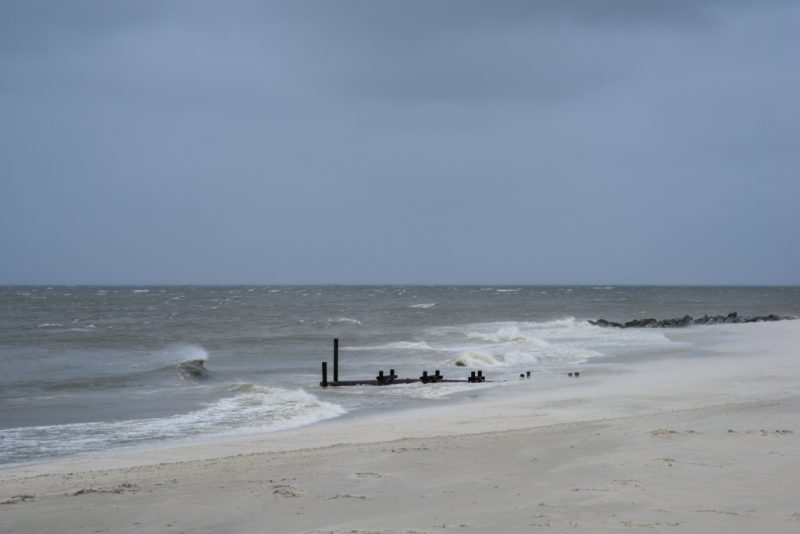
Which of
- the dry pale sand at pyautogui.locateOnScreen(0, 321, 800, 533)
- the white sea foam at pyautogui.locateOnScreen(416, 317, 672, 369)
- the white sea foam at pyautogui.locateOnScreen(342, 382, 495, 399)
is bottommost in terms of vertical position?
the white sea foam at pyautogui.locateOnScreen(342, 382, 495, 399)

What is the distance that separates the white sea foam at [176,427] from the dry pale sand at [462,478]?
1414 millimetres

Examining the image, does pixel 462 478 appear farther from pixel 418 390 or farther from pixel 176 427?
pixel 418 390

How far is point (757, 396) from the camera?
17.6 metres

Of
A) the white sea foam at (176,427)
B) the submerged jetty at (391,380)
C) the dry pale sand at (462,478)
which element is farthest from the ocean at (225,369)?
the dry pale sand at (462,478)

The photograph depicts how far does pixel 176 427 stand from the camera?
16.9m

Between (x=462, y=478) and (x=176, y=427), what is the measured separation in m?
8.95

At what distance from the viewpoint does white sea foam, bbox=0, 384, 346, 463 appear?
14.9 metres

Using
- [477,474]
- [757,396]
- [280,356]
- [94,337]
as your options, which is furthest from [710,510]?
[94,337]

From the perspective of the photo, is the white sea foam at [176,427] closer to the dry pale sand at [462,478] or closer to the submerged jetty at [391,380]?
the dry pale sand at [462,478]

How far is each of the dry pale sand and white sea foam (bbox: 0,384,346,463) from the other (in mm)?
1414

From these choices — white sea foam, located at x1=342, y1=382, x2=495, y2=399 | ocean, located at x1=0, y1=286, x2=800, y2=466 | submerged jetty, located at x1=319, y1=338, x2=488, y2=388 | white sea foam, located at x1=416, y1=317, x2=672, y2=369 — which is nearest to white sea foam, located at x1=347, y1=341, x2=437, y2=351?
ocean, located at x1=0, y1=286, x2=800, y2=466

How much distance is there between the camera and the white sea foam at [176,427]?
48.8ft

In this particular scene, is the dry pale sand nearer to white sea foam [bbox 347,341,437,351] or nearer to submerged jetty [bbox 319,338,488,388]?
submerged jetty [bbox 319,338,488,388]

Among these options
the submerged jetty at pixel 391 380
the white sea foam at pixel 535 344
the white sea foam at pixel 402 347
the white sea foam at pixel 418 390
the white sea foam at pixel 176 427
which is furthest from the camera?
the white sea foam at pixel 402 347
